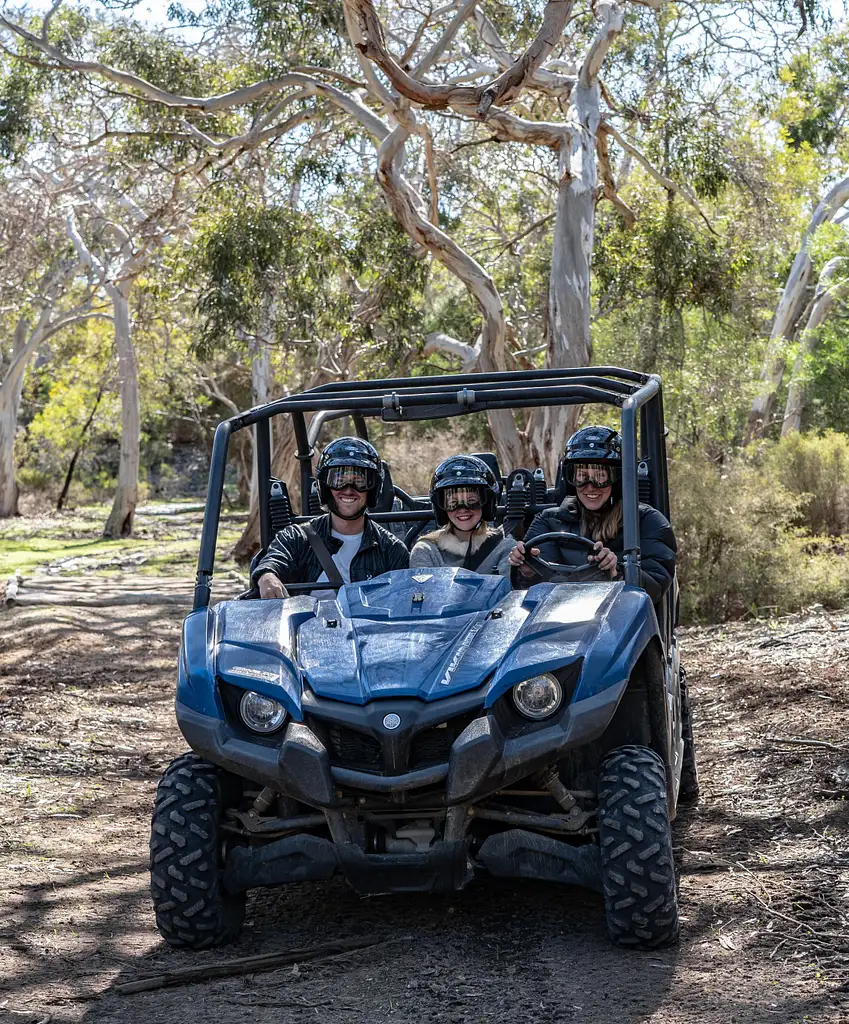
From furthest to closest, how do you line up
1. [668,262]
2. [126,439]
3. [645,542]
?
[126,439] → [668,262] → [645,542]

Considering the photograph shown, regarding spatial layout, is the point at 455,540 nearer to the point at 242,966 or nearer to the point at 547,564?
the point at 547,564

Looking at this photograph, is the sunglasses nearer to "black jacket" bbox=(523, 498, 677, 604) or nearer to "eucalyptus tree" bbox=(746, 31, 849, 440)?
"black jacket" bbox=(523, 498, 677, 604)

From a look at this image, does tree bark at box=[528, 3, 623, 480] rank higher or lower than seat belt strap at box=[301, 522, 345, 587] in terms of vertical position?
higher

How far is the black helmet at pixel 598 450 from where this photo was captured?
5379mm

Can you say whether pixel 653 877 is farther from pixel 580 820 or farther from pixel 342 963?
pixel 342 963

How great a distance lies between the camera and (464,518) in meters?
5.47

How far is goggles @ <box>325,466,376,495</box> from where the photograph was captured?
5566mm

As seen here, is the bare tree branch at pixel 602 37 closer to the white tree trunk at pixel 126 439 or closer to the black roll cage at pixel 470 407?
the black roll cage at pixel 470 407

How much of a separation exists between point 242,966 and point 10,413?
119 ft

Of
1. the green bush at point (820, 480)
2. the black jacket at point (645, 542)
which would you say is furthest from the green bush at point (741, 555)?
the black jacket at point (645, 542)

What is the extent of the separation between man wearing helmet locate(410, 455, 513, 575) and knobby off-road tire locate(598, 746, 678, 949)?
4.86 ft

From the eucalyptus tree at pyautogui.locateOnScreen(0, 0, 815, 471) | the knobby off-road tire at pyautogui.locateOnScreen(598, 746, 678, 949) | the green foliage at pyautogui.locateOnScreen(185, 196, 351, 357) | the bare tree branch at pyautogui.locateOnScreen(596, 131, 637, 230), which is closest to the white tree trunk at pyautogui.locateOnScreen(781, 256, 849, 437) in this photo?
the eucalyptus tree at pyautogui.locateOnScreen(0, 0, 815, 471)

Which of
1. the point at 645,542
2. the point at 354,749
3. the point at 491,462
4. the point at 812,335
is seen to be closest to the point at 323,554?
the point at 491,462

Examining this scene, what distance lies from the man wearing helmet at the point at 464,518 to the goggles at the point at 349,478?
289 mm
